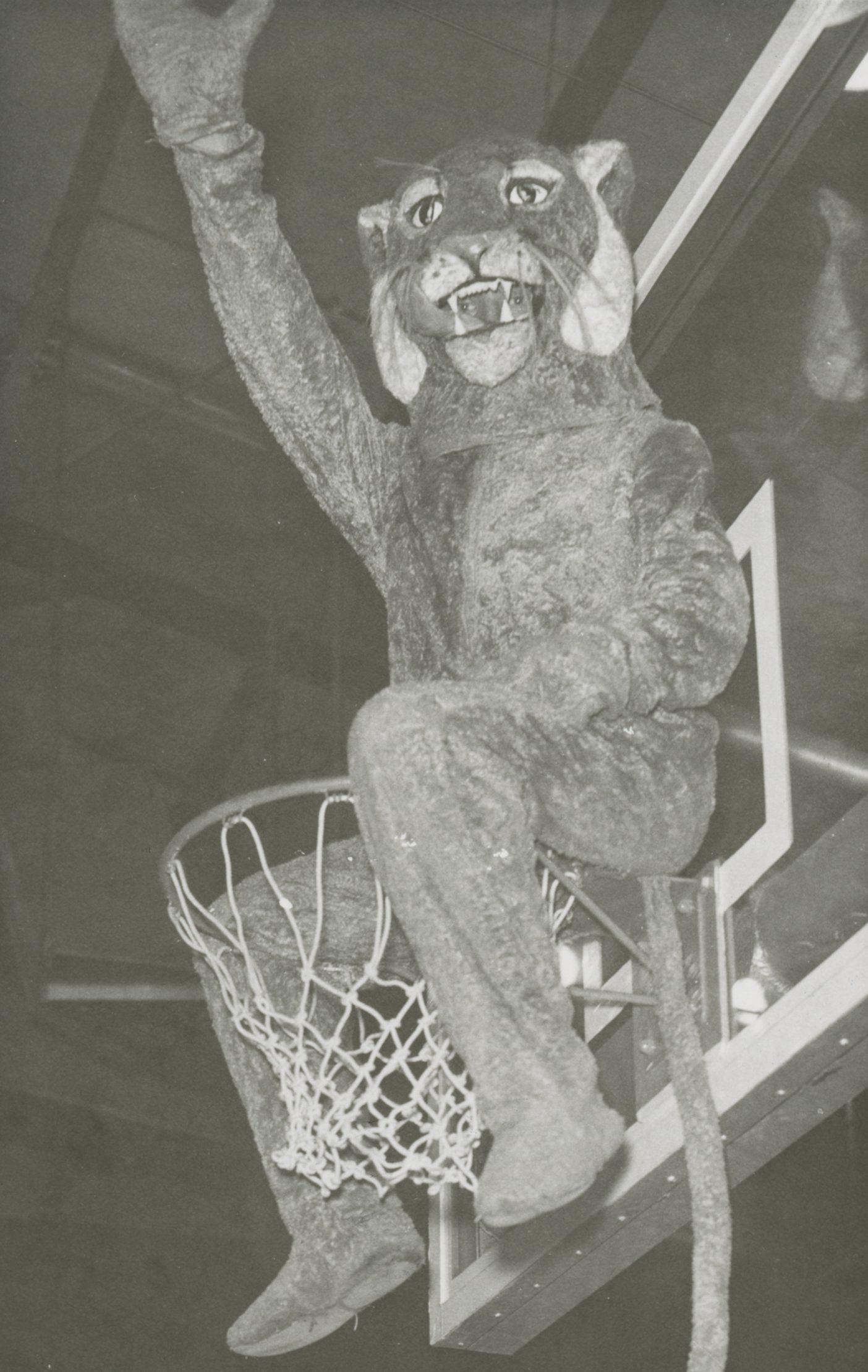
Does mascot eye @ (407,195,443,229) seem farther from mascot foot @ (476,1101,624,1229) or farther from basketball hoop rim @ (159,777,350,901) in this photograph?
mascot foot @ (476,1101,624,1229)

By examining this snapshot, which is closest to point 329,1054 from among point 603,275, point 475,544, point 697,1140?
point 697,1140

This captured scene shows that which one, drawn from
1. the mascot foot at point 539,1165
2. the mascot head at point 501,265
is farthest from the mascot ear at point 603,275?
the mascot foot at point 539,1165

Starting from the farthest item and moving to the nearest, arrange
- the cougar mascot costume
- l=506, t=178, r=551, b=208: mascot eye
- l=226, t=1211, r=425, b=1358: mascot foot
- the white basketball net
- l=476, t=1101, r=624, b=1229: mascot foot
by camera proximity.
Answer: l=506, t=178, r=551, b=208: mascot eye, l=226, t=1211, r=425, b=1358: mascot foot, the white basketball net, the cougar mascot costume, l=476, t=1101, r=624, b=1229: mascot foot

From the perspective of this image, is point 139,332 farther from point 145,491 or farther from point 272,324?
point 272,324

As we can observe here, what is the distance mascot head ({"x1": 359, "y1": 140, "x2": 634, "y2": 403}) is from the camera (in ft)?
8.45

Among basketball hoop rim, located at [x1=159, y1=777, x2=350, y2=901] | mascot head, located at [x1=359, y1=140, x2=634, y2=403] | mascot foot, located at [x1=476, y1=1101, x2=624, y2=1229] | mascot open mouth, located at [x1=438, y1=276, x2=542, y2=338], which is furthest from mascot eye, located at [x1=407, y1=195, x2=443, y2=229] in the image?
mascot foot, located at [x1=476, y1=1101, x2=624, y2=1229]

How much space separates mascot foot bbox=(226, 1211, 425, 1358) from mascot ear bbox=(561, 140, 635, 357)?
115cm

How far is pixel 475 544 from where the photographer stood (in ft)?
8.42

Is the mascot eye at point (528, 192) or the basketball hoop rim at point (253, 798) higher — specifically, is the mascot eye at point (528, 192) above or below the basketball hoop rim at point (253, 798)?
above

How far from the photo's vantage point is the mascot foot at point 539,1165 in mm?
1987

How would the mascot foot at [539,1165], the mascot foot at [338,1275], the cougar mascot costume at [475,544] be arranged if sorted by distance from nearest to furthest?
1. the mascot foot at [539,1165]
2. the cougar mascot costume at [475,544]
3. the mascot foot at [338,1275]

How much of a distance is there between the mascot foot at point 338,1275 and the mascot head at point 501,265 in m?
1.09

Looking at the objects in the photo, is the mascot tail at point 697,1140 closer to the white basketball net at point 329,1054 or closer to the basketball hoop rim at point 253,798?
the white basketball net at point 329,1054

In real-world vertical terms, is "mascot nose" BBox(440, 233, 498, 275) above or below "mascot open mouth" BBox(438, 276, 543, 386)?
above
